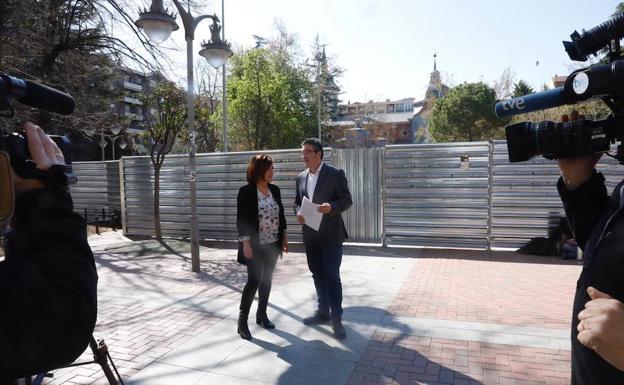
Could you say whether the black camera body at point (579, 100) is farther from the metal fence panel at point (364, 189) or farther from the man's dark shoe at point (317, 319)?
the metal fence panel at point (364, 189)

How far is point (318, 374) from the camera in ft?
12.0

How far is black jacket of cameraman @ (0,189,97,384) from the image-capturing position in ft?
3.36

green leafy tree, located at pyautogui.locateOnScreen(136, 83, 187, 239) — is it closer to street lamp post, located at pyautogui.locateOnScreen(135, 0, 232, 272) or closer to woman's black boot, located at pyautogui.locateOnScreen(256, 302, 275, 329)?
street lamp post, located at pyautogui.locateOnScreen(135, 0, 232, 272)

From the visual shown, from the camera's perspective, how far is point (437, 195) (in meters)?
8.88

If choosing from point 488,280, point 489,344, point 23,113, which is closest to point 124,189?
point 23,113

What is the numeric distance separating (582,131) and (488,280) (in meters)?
5.59

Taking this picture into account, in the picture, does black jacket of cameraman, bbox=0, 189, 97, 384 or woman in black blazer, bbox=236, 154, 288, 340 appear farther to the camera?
woman in black blazer, bbox=236, 154, 288, 340

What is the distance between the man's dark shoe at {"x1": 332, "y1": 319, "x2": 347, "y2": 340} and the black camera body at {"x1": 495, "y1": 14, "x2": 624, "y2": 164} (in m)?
3.08

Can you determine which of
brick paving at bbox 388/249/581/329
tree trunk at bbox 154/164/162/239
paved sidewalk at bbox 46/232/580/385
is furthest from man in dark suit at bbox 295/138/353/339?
tree trunk at bbox 154/164/162/239

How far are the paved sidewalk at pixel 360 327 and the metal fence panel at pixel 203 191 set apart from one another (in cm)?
246

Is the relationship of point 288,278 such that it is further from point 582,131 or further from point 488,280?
point 582,131

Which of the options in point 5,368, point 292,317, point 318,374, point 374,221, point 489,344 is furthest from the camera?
point 374,221

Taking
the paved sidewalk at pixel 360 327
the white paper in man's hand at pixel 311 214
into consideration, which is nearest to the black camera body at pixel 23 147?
the paved sidewalk at pixel 360 327

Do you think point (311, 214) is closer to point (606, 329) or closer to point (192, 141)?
Answer: point (606, 329)
